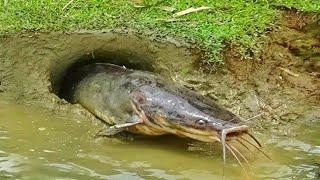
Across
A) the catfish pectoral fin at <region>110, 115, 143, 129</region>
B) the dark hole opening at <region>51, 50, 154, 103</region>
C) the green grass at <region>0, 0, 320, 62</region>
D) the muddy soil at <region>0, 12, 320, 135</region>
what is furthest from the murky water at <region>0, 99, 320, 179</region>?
the green grass at <region>0, 0, 320, 62</region>

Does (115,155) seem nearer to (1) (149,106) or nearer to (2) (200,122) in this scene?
(1) (149,106)

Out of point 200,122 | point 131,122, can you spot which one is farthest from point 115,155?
point 200,122

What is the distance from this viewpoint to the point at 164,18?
7.05 metres

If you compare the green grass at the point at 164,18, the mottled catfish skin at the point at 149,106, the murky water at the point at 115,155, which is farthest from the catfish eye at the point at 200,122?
the green grass at the point at 164,18

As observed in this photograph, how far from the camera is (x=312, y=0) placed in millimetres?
7531

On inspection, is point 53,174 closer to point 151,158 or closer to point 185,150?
point 151,158

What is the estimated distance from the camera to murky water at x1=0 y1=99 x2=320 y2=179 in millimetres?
4910

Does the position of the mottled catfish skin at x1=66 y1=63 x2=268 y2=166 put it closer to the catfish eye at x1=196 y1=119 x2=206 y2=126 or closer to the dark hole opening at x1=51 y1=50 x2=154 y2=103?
the catfish eye at x1=196 y1=119 x2=206 y2=126

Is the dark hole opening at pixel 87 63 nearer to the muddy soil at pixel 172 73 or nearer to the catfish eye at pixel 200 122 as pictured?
the muddy soil at pixel 172 73

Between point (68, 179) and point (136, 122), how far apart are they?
0.97 m

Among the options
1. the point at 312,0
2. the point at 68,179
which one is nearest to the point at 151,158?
the point at 68,179

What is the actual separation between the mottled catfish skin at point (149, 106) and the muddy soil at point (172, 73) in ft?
0.74

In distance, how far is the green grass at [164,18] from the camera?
655 centimetres

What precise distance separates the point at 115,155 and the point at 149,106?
0.53 metres
